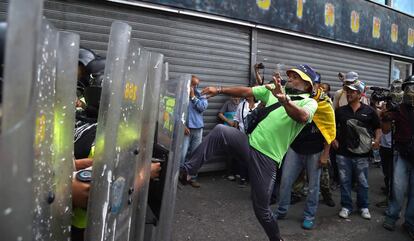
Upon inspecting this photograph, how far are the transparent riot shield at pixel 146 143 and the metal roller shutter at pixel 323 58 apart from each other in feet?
18.4

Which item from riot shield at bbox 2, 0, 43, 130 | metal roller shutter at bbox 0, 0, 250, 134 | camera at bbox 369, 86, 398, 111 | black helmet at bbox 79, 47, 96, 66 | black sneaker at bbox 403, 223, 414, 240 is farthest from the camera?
metal roller shutter at bbox 0, 0, 250, 134

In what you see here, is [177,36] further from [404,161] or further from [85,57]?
[404,161]

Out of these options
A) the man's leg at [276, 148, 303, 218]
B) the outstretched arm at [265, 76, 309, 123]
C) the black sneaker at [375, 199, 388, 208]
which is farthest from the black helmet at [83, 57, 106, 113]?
the black sneaker at [375, 199, 388, 208]

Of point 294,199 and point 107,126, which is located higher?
point 107,126

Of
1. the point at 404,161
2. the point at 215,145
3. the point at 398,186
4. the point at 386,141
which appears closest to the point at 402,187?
the point at 398,186

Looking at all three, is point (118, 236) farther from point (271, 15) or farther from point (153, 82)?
point (271, 15)

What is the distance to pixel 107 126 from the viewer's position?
124 centimetres

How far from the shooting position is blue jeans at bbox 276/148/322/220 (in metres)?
4.47

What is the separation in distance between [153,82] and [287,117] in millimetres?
1890

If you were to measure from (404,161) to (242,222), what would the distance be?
7.35 feet

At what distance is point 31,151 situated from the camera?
2.43ft

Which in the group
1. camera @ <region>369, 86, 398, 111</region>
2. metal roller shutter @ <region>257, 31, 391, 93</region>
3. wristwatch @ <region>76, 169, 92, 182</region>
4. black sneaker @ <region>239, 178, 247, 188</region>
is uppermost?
metal roller shutter @ <region>257, 31, 391, 93</region>

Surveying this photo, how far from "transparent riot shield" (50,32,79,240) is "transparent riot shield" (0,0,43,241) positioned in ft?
1.23

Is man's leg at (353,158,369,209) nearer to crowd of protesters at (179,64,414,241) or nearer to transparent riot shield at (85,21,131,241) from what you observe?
crowd of protesters at (179,64,414,241)
